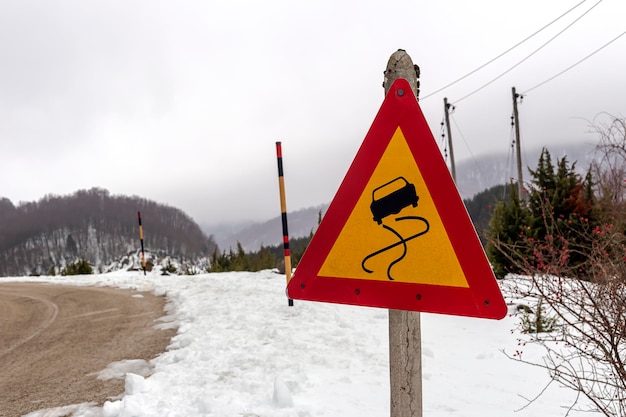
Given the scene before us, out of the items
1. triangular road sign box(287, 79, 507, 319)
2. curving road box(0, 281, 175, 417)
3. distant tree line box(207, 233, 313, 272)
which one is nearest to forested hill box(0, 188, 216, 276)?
distant tree line box(207, 233, 313, 272)

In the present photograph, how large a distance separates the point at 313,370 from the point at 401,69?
2.95 metres

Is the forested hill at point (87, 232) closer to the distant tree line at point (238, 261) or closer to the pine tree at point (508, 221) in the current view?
the distant tree line at point (238, 261)

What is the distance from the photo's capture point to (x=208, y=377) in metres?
3.39

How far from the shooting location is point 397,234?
1.41 meters

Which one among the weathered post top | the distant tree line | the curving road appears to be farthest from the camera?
the distant tree line

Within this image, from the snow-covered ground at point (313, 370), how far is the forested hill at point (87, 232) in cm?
13210

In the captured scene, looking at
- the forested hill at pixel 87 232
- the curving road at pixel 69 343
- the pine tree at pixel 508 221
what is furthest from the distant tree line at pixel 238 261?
the forested hill at pixel 87 232

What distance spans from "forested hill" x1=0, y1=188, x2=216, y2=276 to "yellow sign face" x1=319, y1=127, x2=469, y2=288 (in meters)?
136

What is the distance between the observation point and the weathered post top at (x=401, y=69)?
149 centimetres

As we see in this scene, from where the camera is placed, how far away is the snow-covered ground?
2.89 m

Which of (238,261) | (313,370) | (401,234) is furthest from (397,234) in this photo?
(238,261)

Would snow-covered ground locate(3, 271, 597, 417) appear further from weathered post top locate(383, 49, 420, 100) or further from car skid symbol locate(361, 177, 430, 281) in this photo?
weathered post top locate(383, 49, 420, 100)

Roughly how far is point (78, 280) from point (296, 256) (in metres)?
8.48

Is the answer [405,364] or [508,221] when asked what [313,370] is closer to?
[405,364]
